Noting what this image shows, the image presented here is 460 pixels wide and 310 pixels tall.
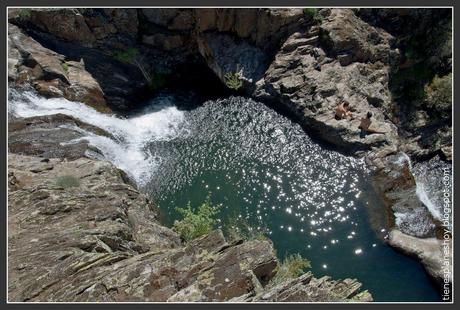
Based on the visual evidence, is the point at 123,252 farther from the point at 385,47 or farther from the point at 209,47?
the point at 385,47

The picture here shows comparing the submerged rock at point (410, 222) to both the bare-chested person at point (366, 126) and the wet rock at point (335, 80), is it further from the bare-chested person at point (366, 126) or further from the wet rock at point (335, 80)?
the wet rock at point (335, 80)

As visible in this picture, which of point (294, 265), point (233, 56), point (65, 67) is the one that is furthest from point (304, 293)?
point (65, 67)

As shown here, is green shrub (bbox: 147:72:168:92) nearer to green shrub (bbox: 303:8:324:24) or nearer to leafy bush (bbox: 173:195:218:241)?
leafy bush (bbox: 173:195:218:241)

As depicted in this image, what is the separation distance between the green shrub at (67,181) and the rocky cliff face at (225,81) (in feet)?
1.53

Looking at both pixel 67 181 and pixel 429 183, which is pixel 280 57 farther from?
pixel 67 181

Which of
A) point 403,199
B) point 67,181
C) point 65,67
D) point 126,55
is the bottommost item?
point 403,199

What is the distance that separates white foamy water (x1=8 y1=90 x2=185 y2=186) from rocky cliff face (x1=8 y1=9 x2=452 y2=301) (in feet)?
1.94

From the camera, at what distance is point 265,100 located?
2716 centimetres

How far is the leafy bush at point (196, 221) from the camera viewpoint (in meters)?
20.7

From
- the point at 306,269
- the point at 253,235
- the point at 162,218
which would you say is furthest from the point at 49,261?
the point at 306,269

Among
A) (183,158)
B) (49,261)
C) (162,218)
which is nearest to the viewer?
(49,261)

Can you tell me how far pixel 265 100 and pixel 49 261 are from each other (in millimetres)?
16222

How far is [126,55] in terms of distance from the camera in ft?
89.7

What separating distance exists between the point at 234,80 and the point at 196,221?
9.88 meters
